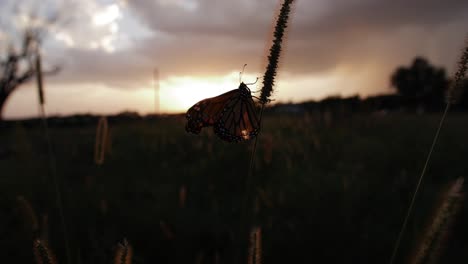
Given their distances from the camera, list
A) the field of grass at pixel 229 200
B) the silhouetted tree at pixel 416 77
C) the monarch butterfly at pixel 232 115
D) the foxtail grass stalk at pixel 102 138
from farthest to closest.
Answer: the silhouetted tree at pixel 416 77 → the field of grass at pixel 229 200 → the foxtail grass stalk at pixel 102 138 → the monarch butterfly at pixel 232 115

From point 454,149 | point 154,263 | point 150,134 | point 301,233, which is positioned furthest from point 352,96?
point 154,263

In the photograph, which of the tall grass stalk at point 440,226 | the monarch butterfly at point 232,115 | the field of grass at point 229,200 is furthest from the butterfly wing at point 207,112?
the tall grass stalk at point 440,226

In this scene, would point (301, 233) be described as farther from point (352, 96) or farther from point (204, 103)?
point (352, 96)

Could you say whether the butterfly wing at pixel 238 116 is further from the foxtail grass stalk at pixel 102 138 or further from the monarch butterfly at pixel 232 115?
the foxtail grass stalk at pixel 102 138

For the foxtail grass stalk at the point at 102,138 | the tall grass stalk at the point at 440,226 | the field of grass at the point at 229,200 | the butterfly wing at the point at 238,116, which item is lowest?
the field of grass at the point at 229,200

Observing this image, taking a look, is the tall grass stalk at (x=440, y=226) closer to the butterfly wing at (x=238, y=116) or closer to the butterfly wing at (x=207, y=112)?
the butterfly wing at (x=238, y=116)

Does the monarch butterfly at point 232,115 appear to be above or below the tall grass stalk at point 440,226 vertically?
above

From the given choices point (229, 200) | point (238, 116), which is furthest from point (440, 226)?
point (229, 200)

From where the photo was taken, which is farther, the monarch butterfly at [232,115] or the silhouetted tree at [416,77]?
the silhouetted tree at [416,77]

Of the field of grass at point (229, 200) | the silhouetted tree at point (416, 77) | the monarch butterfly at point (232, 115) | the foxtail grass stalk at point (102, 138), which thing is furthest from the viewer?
the silhouetted tree at point (416, 77)
